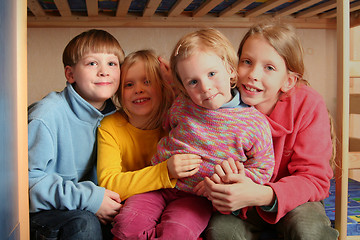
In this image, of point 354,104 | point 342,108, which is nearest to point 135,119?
point 342,108

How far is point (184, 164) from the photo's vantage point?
898mm

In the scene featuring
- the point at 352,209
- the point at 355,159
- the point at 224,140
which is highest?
the point at 224,140

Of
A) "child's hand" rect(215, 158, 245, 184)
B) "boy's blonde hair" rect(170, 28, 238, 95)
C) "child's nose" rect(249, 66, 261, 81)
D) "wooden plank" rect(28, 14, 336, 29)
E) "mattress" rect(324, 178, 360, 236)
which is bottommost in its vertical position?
"mattress" rect(324, 178, 360, 236)

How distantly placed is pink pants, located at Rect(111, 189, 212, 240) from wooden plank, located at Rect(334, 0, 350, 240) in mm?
338

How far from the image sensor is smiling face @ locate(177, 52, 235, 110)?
88cm

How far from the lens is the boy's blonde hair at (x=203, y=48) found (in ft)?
2.91

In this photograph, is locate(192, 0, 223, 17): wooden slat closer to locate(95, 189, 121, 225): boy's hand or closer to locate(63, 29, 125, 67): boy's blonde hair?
locate(63, 29, 125, 67): boy's blonde hair

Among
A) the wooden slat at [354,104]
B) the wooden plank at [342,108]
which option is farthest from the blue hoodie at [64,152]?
the wooden slat at [354,104]

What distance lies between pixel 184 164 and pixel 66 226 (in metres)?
0.30

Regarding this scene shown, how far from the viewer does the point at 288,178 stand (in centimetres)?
91

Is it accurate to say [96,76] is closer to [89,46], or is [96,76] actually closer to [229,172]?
[89,46]

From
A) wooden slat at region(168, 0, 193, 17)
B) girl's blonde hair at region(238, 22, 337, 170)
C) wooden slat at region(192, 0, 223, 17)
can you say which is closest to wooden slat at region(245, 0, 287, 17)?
wooden slat at region(192, 0, 223, 17)

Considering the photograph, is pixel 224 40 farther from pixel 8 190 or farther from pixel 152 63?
pixel 8 190

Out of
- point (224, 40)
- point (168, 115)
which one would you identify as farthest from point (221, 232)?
point (224, 40)
